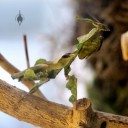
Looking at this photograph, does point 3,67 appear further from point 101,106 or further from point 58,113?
point 101,106

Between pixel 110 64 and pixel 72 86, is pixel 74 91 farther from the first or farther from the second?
pixel 110 64

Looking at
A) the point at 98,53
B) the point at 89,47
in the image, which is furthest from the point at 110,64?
the point at 89,47

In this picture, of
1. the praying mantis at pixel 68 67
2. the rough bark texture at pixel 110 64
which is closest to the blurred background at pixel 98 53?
the rough bark texture at pixel 110 64

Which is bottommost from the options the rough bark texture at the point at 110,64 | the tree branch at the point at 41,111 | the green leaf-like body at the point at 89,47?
the tree branch at the point at 41,111

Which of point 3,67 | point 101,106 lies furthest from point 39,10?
point 101,106

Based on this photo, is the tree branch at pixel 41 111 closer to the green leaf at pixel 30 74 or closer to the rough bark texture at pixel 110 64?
the green leaf at pixel 30 74

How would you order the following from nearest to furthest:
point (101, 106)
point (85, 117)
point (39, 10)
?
point (85, 117)
point (39, 10)
point (101, 106)

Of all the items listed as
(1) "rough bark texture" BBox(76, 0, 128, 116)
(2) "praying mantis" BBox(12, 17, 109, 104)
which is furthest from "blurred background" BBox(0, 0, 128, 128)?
(2) "praying mantis" BBox(12, 17, 109, 104)
